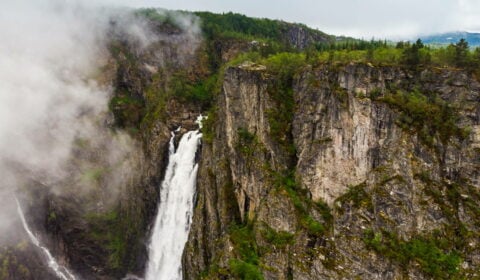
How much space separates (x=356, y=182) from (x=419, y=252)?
10.0 metres

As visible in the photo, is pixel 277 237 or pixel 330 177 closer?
pixel 330 177

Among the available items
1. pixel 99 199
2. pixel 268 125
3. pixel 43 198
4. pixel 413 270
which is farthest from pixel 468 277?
pixel 43 198

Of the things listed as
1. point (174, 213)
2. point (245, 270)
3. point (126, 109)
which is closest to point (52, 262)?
point (174, 213)

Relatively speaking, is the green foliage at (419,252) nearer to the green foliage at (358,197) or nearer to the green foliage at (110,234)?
the green foliage at (358,197)

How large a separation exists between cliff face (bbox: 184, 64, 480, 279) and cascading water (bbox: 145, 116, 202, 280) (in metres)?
11.7

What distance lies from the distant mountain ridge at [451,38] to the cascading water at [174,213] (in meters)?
54.3

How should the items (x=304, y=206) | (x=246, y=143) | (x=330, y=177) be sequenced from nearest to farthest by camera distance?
1. (x=330, y=177)
2. (x=304, y=206)
3. (x=246, y=143)

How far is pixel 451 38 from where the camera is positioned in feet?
272

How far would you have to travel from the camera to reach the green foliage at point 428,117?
134 ft

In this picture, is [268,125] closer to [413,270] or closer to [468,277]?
[413,270]

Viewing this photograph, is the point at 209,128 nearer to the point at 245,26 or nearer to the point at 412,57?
the point at 412,57

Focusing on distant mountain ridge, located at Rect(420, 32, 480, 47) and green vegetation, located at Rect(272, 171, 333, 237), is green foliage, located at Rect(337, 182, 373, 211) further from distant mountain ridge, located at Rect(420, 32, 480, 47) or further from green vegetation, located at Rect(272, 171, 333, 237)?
distant mountain ridge, located at Rect(420, 32, 480, 47)

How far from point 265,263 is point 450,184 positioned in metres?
23.4

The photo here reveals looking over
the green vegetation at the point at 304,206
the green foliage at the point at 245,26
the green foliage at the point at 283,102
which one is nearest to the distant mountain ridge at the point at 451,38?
the green foliage at the point at 283,102
